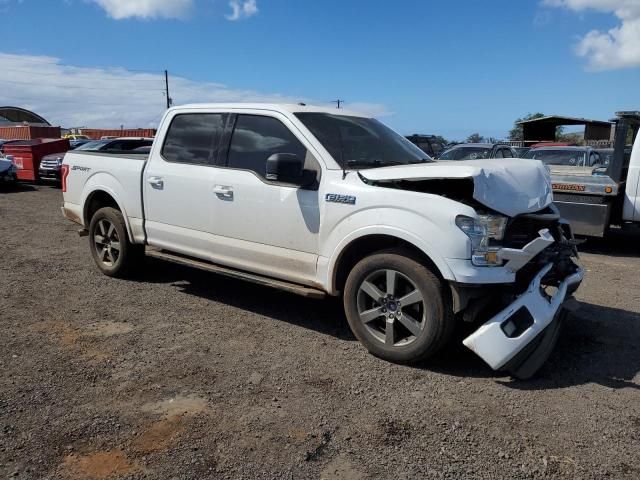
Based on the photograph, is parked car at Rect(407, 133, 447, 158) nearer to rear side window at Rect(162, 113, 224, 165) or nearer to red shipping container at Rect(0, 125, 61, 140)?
rear side window at Rect(162, 113, 224, 165)

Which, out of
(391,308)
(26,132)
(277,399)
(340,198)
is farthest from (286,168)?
(26,132)

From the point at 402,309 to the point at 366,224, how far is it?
2.26 ft

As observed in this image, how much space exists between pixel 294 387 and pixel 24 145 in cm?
1947

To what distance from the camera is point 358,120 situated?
17.6ft

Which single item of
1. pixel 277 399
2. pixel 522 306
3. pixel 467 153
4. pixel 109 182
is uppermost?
pixel 467 153

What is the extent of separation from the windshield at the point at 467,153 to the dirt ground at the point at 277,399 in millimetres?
9371

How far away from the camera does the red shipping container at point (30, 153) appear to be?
19.5 m

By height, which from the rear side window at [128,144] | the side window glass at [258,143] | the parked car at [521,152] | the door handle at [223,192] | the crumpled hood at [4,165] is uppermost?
the side window glass at [258,143]

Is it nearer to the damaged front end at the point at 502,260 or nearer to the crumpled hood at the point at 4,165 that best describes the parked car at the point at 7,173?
the crumpled hood at the point at 4,165

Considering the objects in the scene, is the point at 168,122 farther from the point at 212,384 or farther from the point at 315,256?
the point at 212,384

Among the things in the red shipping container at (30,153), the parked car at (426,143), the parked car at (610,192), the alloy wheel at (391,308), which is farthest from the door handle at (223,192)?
the red shipping container at (30,153)

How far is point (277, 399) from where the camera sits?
370 centimetres

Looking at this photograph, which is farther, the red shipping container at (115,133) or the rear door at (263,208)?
the red shipping container at (115,133)

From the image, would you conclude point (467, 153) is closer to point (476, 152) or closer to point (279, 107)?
point (476, 152)
